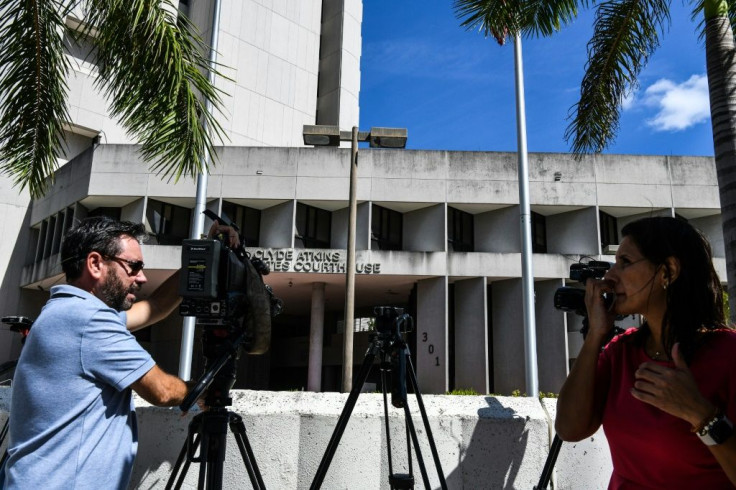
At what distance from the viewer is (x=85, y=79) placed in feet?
103

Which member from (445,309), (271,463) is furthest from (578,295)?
(445,309)

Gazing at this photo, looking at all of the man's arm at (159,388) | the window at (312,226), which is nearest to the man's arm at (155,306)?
the man's arm at (159,388)

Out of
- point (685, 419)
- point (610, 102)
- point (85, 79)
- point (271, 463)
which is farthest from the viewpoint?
point (85, 79)

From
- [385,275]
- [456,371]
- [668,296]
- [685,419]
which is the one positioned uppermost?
[385,275]

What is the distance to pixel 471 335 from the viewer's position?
83.0 ft

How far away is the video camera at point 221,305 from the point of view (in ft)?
8.45

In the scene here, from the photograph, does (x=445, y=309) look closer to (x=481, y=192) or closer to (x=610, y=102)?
(x=481, y=192)

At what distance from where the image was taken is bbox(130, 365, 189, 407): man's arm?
84.1 inches

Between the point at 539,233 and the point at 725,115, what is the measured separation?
21.6m

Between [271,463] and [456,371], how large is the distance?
2269cm

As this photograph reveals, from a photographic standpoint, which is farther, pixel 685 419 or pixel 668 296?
pixel 668 296

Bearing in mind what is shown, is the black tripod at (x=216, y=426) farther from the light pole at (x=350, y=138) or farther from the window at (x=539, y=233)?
the window at (x=539, y=233)

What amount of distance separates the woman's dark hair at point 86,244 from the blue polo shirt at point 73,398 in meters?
0.20

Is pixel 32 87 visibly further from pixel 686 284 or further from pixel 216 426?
pixel 686 284
